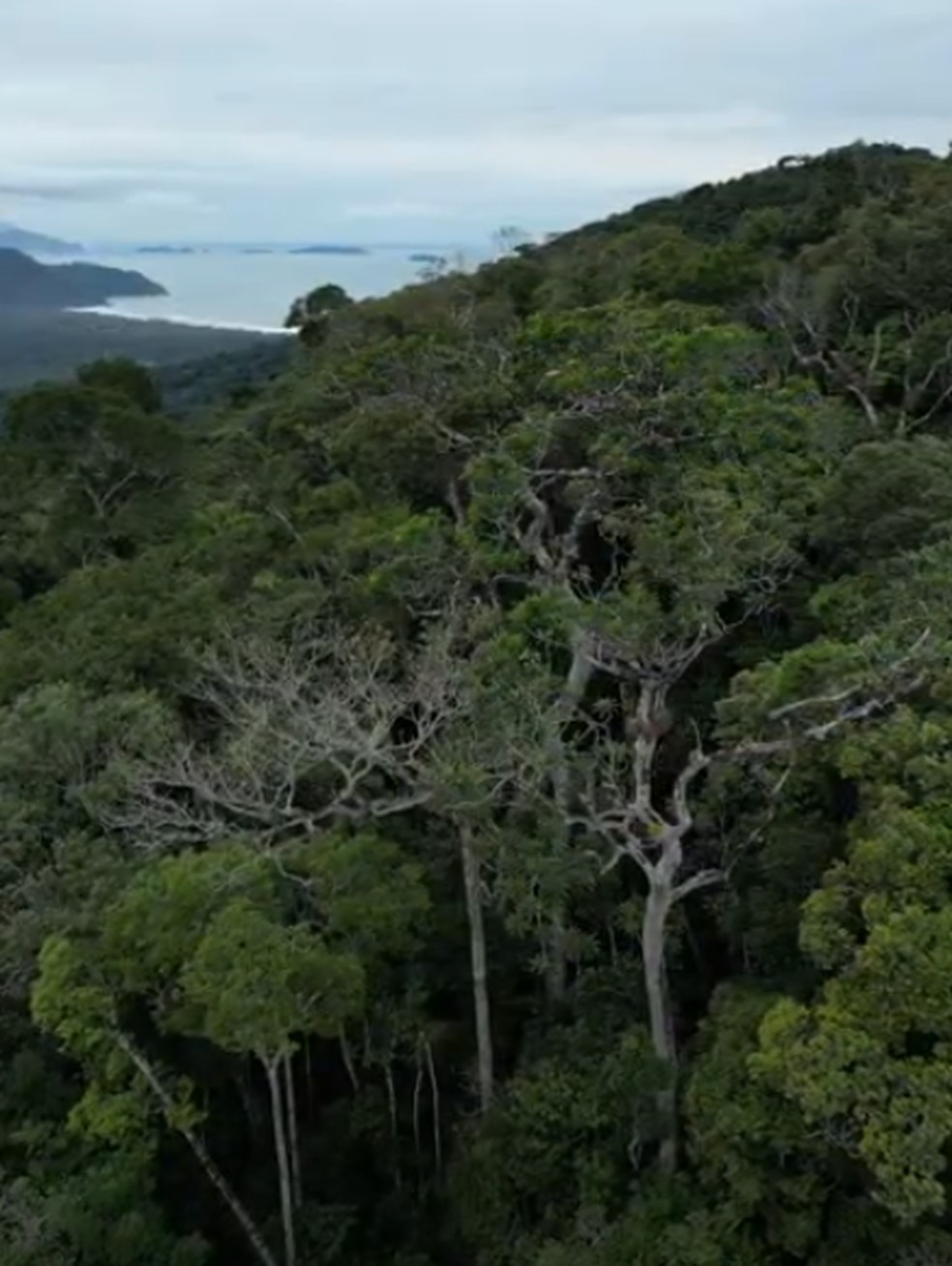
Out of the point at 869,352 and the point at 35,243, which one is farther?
the point at 35,243

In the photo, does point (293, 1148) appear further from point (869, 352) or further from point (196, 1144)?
point (869, 352)

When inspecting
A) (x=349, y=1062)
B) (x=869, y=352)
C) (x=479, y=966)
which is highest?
(x=869, y=352)

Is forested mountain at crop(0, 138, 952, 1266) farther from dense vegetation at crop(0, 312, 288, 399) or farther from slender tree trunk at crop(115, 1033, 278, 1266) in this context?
dense vegetation at crop(0, 312, 288, 399)

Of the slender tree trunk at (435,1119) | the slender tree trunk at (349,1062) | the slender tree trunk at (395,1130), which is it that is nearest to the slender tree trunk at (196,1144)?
the slender tree trunk at (395,1130)

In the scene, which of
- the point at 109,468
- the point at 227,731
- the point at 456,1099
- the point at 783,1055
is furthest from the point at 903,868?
the point at 109,468

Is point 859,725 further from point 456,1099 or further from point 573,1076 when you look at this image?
point 456,1099

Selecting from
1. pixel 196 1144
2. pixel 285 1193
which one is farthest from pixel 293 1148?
pixel 196 1144
